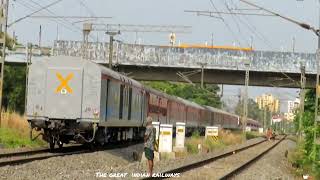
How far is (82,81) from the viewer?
82.3 ft

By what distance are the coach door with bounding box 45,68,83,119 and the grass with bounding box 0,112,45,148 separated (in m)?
4.27

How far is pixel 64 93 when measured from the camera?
987 inches

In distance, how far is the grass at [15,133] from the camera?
29.0 meters

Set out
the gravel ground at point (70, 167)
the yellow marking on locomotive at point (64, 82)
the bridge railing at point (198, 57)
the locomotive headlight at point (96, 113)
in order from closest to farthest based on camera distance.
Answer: the gravel ground at point (70, 167), the locomotive headlight at point (96, 113), the yellow marking on locomotive at point (64, 82), the bridge railing at point (198, 57)

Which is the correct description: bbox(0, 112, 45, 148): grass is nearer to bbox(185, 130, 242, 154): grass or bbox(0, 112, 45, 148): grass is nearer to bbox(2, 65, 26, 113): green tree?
bbox(185, 130, 242, 154): grass

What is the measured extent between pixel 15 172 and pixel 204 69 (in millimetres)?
47093

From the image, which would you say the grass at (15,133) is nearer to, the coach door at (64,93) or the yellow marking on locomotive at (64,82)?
the coach door at (64,93)

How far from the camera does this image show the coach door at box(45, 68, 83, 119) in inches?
979

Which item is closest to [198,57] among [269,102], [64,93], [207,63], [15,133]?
[207,63]

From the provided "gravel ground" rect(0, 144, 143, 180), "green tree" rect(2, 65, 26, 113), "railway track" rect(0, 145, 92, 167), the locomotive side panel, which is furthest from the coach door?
"green tree" rect(2, 65, 26, 113)

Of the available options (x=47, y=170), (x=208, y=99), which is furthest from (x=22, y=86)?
(x=47, y=170)

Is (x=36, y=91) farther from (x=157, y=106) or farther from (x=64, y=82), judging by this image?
(x=157, y=106)

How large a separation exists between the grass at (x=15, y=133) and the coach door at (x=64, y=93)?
4.27 meters

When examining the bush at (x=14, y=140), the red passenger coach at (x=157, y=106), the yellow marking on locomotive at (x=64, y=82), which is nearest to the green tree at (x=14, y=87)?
the red passenger coach at (x=157, y=106)
